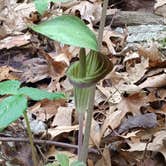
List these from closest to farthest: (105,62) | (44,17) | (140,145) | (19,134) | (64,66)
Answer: (105,62) → (140,145) → (19,134) → (64,66) → (44,17)

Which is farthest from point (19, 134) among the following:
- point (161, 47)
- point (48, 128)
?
point (161, 47)

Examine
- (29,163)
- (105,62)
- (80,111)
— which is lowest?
(29,163)

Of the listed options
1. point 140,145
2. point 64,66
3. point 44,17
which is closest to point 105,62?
point 140,145

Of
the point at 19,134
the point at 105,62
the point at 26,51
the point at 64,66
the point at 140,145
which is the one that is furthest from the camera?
the point at 26,51

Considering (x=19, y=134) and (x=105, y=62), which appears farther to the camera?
(x=19, y=134)

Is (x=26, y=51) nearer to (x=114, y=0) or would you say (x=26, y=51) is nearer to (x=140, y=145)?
(x=114, y=0)

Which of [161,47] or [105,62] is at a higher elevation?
[105,62]

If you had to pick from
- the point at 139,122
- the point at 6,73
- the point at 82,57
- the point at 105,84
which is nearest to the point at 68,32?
the point at 82,57

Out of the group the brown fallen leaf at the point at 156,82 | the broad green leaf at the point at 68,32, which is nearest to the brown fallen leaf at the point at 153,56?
the brown fallen leaf at the point at 156,82
